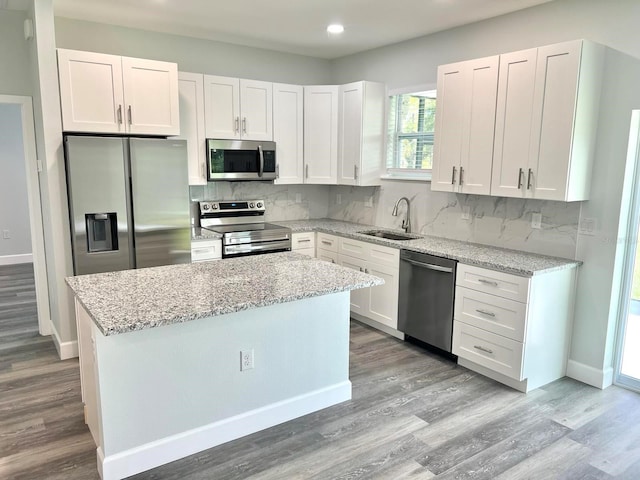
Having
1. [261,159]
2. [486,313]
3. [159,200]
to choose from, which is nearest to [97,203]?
[159,200]

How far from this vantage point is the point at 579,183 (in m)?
3.20

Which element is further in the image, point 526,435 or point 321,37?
point 321,37

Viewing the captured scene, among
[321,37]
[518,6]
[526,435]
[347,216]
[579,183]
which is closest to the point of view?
[526,435]

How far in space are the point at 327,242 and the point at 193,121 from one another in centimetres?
179

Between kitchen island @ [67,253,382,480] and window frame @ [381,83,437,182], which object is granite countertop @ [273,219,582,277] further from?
kitchen island @ [67,253,382,480]

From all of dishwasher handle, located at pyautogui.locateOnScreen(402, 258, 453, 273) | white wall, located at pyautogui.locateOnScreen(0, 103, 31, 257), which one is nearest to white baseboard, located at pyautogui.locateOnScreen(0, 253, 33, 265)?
white wall, located at pyautogui.locateOnScreen(0, 103, 31, 257)

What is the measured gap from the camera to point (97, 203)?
3.54 meters

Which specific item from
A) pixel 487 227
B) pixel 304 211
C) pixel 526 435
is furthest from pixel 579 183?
pixel 304 211

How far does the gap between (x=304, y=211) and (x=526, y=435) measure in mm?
3512

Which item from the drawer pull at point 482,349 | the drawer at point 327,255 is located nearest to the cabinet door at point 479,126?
the drawer pull at point 482,349

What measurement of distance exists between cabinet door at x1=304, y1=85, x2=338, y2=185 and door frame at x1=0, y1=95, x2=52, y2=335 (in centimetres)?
257

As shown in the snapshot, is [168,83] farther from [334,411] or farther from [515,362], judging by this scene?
[515,362]

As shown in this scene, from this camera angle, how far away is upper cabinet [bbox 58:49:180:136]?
3502mm

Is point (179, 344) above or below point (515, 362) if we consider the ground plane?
above
